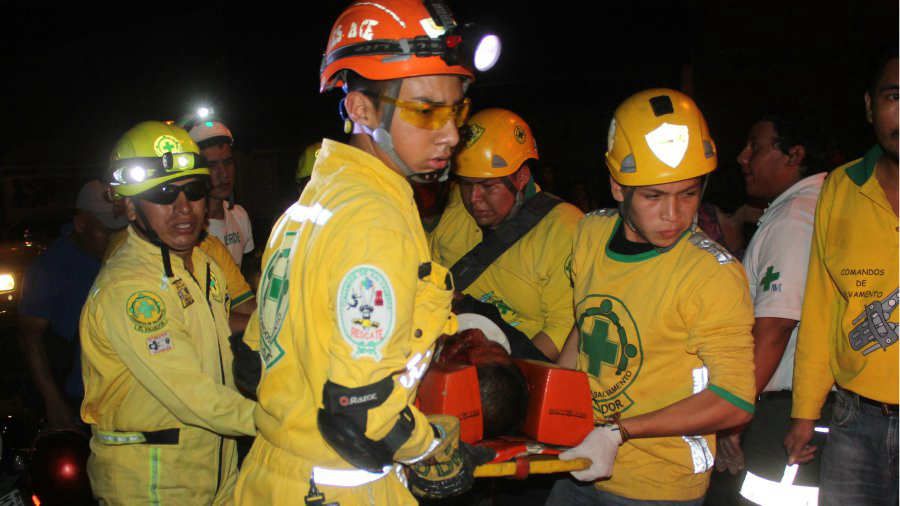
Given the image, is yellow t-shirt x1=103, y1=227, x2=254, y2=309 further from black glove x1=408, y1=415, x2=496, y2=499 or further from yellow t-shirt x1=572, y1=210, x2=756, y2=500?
black glove x1=408, y1=415, x2=496, y2=499

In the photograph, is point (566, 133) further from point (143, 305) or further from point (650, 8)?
point (143, 305)

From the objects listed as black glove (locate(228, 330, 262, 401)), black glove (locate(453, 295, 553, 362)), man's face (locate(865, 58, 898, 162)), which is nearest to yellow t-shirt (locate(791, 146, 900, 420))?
man's face (locate(865, 58, 898, 162))

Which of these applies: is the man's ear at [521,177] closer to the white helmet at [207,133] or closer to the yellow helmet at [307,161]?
the yellow helmet at [307,161]

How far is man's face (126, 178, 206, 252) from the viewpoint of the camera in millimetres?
3402

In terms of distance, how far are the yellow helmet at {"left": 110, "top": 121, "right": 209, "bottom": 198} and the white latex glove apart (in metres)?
2.37

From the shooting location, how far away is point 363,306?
71.7 inches

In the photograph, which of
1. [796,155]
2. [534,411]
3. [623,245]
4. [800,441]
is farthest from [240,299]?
[796,155]

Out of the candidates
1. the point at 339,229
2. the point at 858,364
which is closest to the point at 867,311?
the point at 858,364

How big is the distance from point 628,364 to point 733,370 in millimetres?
435

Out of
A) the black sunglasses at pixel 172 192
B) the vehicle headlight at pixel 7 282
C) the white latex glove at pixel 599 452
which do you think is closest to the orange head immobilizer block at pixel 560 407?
the white latex glove at pixel 599 452

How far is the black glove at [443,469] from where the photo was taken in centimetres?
232

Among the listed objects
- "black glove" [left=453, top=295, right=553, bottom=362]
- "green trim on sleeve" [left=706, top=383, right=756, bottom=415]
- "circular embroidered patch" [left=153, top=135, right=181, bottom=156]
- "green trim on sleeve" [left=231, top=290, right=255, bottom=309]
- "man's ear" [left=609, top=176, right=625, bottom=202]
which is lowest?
"green trim on sleeve" [left=706, top=383, right=756, bottom=415]

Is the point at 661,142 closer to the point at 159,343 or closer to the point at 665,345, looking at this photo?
the point at 665,345

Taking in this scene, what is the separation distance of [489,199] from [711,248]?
2.11 metres
